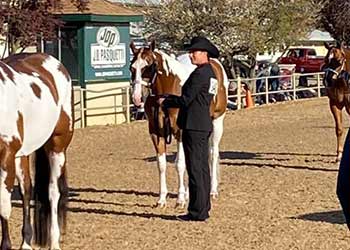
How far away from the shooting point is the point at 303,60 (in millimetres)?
49188

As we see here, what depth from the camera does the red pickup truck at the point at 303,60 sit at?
48.3 meters

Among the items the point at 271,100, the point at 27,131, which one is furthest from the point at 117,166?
the point at 271,100

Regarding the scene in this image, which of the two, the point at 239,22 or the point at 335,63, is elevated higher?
the point at 335,63

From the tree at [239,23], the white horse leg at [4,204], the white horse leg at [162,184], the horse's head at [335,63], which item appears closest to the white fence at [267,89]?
the tree at [239,23]

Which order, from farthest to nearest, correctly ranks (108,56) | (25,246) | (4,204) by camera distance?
(108,56) < (25,246) < (4,204)

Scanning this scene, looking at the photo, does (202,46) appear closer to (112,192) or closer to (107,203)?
(107,203)

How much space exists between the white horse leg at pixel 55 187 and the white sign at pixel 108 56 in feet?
50.1

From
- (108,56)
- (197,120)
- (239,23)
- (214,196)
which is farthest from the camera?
(239,23)

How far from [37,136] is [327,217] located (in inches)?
135

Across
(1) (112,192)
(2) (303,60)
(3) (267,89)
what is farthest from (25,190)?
(2) (303,60)

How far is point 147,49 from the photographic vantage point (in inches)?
390

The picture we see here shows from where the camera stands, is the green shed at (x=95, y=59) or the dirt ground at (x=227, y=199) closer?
the dirt ground at (x=227, y=199)

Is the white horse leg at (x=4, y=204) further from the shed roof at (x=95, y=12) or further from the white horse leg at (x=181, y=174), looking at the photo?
the shed roof at (x=95, y=12)

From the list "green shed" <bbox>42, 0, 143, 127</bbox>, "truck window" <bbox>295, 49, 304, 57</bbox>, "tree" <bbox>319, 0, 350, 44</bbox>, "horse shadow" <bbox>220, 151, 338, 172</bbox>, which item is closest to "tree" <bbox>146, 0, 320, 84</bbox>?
"green shed" <bbox>42, 0, 143, 127</bbox>
